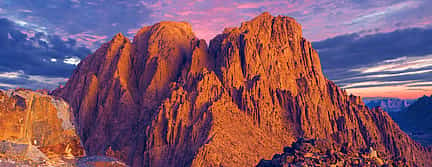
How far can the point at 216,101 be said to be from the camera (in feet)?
172

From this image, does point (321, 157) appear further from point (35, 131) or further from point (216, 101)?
point (216, 101)

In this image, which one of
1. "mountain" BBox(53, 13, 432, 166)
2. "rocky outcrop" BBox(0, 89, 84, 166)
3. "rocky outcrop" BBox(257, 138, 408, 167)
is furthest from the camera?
"mountain" BBox(53, 13, 432, 166)

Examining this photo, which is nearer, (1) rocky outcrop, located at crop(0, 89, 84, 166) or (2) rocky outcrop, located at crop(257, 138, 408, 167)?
(1) rocky outcrop, located at crop(0, 89, 84, 166)

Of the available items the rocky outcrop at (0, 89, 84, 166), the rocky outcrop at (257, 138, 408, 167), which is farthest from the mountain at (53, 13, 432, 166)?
the rocky outcrop at (0, 89, 84, 166)

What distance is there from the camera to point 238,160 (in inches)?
1832

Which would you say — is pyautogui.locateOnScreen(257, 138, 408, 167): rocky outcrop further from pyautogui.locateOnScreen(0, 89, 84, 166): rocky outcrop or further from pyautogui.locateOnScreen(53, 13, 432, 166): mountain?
pyautogui.locateOnScreen(53, 13, 432, 166): mountain

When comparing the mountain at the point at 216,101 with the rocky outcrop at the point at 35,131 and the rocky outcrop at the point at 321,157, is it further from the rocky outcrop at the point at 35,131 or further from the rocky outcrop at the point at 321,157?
the rocky outcrop at the point at 35,131

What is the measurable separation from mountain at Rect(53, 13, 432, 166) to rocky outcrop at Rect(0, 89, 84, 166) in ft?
100.0

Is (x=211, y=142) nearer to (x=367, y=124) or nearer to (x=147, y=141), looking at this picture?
(x=147, y=141)

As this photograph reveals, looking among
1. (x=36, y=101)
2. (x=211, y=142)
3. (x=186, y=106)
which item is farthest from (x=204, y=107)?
(x=36, y=101)

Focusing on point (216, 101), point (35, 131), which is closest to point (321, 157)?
point (35, 131)

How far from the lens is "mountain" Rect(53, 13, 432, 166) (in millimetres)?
50781

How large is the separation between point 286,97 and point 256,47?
1202 centimetres

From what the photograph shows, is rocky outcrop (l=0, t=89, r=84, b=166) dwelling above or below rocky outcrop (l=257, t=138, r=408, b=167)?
above
